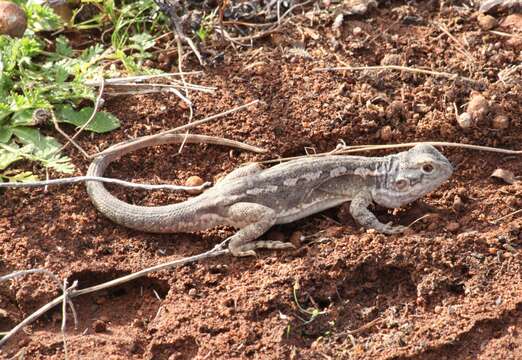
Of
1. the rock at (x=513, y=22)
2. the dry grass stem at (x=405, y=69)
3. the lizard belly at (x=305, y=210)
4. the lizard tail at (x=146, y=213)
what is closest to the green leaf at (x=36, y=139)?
the lizard tail at (x=146, y=213)

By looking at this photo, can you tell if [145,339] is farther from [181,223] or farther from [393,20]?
[393,20]

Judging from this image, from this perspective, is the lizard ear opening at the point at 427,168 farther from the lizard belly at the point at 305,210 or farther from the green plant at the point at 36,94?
the green plant at the point at 36,94

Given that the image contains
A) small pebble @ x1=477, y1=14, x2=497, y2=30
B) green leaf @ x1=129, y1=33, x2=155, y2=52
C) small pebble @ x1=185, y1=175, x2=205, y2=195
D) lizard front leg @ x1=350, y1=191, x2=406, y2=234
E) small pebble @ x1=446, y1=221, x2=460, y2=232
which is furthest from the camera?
small pebble @ x1=477, y1=14, x2=497, y2=30

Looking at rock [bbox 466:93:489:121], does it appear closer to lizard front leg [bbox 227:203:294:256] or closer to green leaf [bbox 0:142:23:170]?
lizard front leg [bbox 227:203:294:256]

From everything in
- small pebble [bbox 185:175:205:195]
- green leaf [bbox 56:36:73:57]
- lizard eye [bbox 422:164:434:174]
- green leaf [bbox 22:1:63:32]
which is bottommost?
small pebble [bbox 185:175:205:195]

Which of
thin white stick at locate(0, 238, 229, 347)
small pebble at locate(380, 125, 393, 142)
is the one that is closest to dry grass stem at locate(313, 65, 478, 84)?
small pebble at locate(380, 125, 393, 142)

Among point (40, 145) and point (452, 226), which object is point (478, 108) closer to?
point (452, 226)

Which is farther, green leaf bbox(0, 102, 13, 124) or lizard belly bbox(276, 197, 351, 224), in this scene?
green leaf bbox(0, 102, 13, 124)

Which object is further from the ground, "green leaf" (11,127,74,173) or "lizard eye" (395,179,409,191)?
"green leaf" (11,127,74,173)
